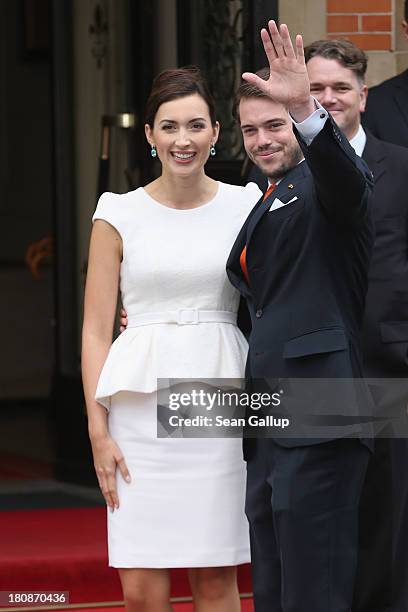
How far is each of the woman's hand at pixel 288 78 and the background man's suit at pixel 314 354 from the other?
182mm

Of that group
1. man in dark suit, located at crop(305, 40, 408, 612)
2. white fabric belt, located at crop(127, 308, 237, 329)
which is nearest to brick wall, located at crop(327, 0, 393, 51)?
man in dark suit, located at crop(305, 40, 408, 612)

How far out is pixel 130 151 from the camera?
273 inches

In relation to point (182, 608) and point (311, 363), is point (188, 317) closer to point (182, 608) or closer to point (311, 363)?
point (311, 363)

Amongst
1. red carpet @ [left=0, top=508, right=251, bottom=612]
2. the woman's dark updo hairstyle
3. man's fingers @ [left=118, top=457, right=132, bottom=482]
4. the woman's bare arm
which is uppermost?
the woman's dark updo hairstyle

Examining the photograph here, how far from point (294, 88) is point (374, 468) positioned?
1.41 metres

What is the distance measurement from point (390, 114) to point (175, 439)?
1.46m

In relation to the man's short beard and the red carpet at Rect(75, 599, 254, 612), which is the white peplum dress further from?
the red carpet at Rect(75, 599, 254, 612)

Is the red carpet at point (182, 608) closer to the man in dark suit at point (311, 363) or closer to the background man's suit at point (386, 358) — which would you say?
the background man's suit at point (386, 358)

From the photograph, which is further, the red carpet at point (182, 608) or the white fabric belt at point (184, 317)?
the red carpet at point (182, 608)

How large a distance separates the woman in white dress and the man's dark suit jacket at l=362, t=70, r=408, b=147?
0.96 meters

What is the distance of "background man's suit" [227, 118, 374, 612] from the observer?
130 inches

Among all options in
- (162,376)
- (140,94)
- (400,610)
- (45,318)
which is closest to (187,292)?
(162,376)

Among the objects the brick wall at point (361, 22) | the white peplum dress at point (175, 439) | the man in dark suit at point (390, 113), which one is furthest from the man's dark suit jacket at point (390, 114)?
the white peplum dress at point (175, 439)

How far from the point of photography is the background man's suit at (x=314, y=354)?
3312 millimetres
